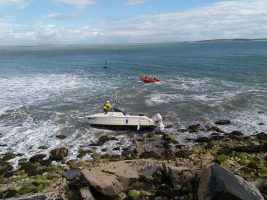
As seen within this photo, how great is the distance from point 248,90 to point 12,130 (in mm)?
34717

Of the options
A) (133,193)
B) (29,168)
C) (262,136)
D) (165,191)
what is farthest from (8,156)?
(262,136)

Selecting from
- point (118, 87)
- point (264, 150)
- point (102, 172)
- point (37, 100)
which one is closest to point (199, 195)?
point (102, 172)

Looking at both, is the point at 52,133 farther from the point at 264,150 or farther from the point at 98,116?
the point at 264,150

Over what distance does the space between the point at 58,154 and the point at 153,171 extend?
10258mm

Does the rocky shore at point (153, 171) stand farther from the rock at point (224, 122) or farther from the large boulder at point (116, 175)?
the rock at point (224, 122)

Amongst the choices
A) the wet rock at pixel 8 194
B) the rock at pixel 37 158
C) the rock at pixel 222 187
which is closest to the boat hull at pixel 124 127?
the rock at pixel 37 158

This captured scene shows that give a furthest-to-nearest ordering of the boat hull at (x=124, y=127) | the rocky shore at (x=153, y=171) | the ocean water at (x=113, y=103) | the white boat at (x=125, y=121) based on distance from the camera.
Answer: the boat hull at (x=124, y=127)
the white boat at (x=125, y=121)
the ocean water at (x=113, y=103)
the rocky shore at (x=153, y=171)

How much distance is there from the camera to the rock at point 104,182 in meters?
17.9

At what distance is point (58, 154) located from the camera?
2752 cm

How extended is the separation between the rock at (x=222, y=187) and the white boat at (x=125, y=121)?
16156 millimetres

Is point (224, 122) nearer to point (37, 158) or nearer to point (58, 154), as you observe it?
point (58, 154)

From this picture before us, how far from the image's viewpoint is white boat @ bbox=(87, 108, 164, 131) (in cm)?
3328

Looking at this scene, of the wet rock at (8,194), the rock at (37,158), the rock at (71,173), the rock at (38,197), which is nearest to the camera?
the rock at (38,197)

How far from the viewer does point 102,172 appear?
63.5 ft
